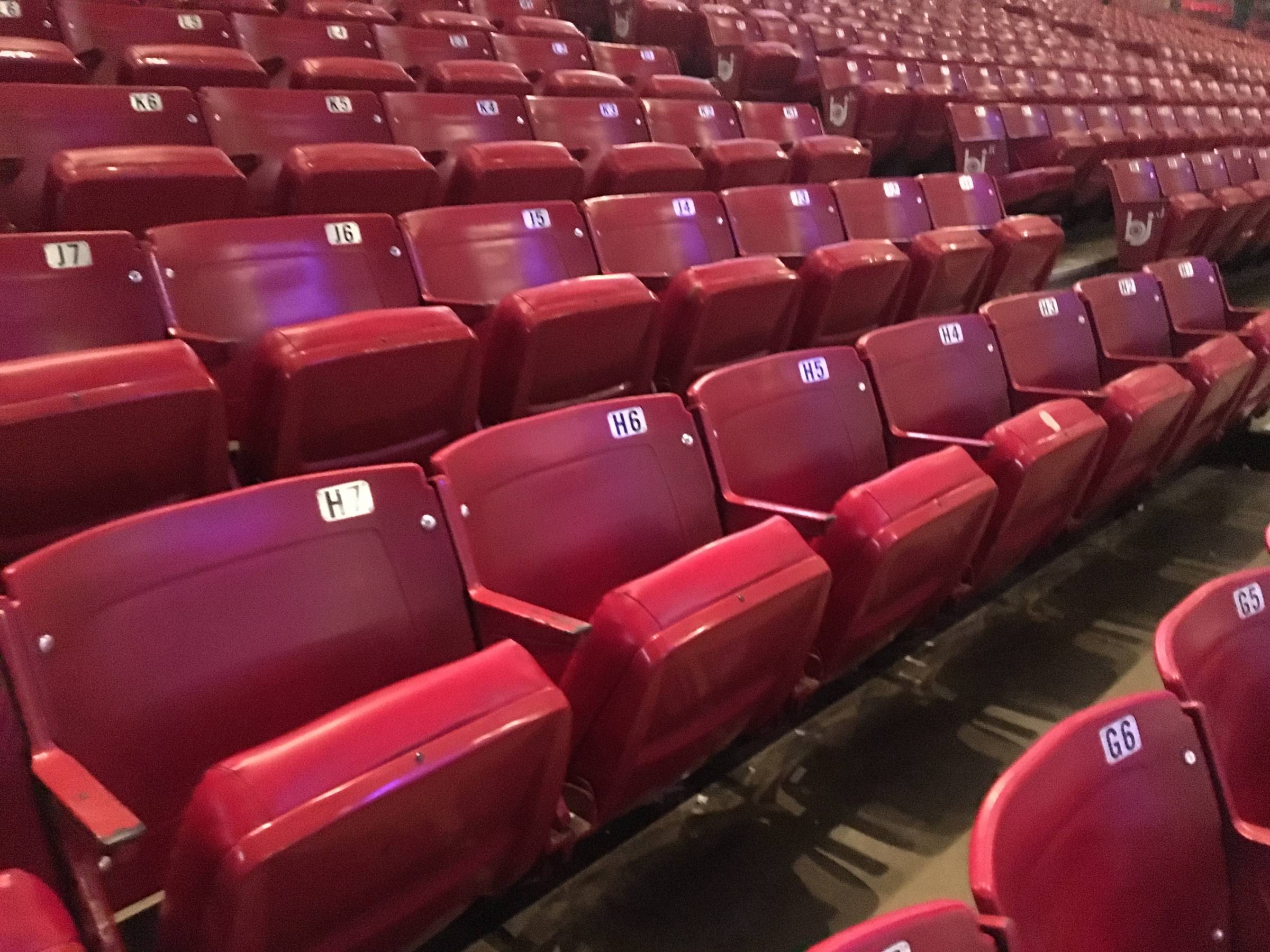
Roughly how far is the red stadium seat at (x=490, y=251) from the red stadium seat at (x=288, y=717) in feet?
1.18

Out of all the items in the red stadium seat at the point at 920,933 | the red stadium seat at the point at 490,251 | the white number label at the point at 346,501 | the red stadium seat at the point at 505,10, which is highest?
the red stadium seat at the point at 505,10

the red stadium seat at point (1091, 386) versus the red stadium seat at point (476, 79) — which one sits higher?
the red stadium seat at point (476, 79)

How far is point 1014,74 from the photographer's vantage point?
2426 millimetres

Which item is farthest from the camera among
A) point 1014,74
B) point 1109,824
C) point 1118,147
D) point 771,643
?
point 1014,74

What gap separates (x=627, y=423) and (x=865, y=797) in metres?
0.31

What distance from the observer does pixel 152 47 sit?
1.07 m

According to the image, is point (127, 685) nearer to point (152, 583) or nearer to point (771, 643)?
point (152, 583)

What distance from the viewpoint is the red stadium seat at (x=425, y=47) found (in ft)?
4.61

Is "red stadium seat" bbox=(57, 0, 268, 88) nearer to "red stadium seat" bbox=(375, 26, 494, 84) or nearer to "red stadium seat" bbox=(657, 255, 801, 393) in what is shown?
"red stadium seat" bbox=(375, 26, 494, 84)

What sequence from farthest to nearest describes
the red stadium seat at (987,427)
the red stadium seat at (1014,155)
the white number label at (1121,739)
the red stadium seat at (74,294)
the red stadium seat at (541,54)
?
1. the red stadium seat at (1014,155)
2. the red stadium seat at (541,54)
3. the red stadium seat at (987,427)
4. the red stadium seat at (74,294)
5. the white number label at (1121,739)

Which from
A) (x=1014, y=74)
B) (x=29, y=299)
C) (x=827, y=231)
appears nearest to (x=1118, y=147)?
(x=1014, y=74)

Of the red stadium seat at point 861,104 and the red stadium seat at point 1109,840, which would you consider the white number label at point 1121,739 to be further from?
the red stadium seat at point 861,104

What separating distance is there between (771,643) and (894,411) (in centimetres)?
35

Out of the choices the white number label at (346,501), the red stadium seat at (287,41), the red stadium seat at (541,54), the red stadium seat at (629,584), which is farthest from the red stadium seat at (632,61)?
the white number label at (346,501)
